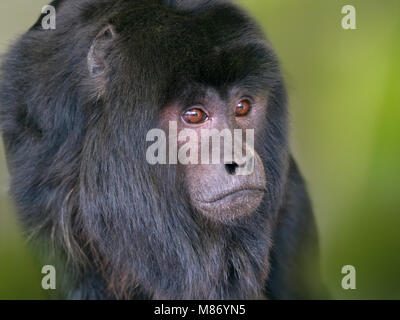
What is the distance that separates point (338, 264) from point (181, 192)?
1.83 meters

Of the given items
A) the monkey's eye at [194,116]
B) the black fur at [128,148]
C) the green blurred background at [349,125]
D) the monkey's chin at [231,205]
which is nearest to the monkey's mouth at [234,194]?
the monkey's chin at [231,205]

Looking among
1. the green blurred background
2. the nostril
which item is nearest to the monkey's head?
the nostril

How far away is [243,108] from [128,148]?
47 cm

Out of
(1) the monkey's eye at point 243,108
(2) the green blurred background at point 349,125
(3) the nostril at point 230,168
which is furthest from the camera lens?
(2) the green blurred background at point 349,125

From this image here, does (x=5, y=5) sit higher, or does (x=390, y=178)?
(x=5, y=5)

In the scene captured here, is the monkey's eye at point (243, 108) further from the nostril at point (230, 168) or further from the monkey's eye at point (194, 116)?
the nostril at point (230, 168)

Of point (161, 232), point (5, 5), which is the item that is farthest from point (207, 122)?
point (5, 5)

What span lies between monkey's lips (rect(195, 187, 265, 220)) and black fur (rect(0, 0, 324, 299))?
0.28 ft

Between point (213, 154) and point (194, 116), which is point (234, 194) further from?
point (194, 116)

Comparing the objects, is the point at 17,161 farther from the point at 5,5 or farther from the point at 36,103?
the point at 5,5

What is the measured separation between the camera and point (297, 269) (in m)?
2.85

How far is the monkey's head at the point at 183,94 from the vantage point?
197 centimetres
